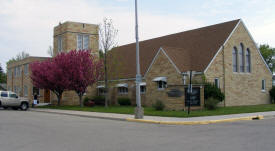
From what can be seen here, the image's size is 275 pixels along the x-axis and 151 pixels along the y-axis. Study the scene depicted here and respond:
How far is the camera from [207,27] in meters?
36.0

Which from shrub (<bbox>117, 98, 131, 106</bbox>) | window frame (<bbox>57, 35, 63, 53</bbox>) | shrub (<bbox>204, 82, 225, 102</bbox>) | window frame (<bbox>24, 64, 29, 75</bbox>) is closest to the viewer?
shrub (<bbox>204, 82, 225, 102</bbox>)

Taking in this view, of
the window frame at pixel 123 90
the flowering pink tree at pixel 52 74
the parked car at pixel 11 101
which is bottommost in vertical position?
the parked car at pixel 11 101

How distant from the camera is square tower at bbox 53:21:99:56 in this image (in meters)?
41.0

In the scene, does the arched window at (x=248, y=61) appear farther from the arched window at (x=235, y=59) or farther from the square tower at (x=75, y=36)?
the square tower at (x=75, y=36)

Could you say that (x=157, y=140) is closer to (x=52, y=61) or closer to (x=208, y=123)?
(x=208, y=123)

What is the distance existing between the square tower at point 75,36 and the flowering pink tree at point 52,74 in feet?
20.8

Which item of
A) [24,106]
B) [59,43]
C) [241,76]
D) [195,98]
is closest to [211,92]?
[195,98]

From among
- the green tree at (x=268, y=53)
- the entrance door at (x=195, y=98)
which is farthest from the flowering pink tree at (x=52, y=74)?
the green tree at (x=268, y=53)

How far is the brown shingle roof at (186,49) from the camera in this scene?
103 feet

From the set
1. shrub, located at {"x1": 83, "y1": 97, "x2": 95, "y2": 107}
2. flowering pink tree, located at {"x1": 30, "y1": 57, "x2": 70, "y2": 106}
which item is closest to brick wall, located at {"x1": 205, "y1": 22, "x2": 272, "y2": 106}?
shrub, located at {"x1": 83, "y1": 97, "x2": 95, "y2": 107}

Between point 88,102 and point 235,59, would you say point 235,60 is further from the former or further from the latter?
point 88,102

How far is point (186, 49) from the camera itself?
34406 millimetres

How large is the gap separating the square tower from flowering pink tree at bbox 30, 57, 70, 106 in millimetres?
6329

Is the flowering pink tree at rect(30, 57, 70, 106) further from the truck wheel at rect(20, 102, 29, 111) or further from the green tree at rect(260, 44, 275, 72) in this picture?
the green tree at rect(260, 44, 275, 72)
